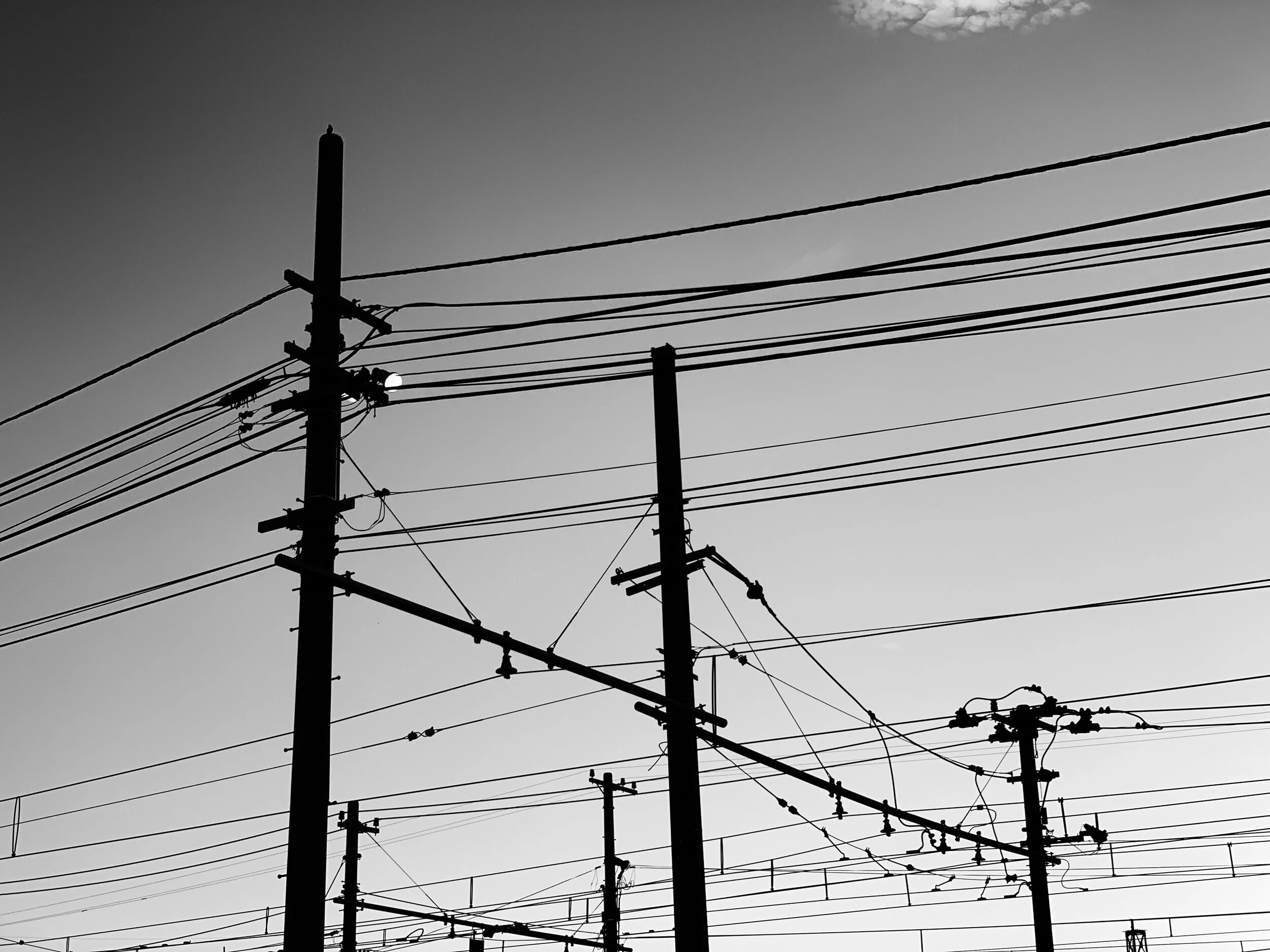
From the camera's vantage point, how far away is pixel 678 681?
17672 millimetres

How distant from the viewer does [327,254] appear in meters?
15.8

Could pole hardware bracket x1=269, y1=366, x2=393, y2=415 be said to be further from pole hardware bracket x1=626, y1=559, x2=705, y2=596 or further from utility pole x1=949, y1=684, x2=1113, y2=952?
utility pole x1=949, y1=684, x2=1113, y2=952

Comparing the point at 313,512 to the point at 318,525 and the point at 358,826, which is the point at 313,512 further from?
the point at 358,826

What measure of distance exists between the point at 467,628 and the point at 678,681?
4443mm

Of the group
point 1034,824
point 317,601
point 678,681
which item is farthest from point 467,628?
point 1034,824

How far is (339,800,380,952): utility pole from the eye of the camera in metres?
38.2

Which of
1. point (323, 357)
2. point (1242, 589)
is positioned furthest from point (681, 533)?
point (1242, 589)

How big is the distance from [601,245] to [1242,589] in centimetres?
1211

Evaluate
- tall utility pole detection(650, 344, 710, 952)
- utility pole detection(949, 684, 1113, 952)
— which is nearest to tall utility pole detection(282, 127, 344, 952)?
tall utility pole detection(650, 344, 710, 952)

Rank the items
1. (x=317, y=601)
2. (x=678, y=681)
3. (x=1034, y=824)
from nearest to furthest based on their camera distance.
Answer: (x=317, y=601) < (x=678, y=681) < (x=1034, y=824)

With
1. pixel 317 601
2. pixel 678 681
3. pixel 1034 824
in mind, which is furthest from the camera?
pixel 1034 824

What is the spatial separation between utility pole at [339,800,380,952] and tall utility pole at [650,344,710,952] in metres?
23.0

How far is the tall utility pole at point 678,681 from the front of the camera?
16547mm

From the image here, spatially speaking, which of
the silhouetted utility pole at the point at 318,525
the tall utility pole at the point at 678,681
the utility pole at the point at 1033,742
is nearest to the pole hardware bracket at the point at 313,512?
the silhouetted utility pole at the point at 318,525
